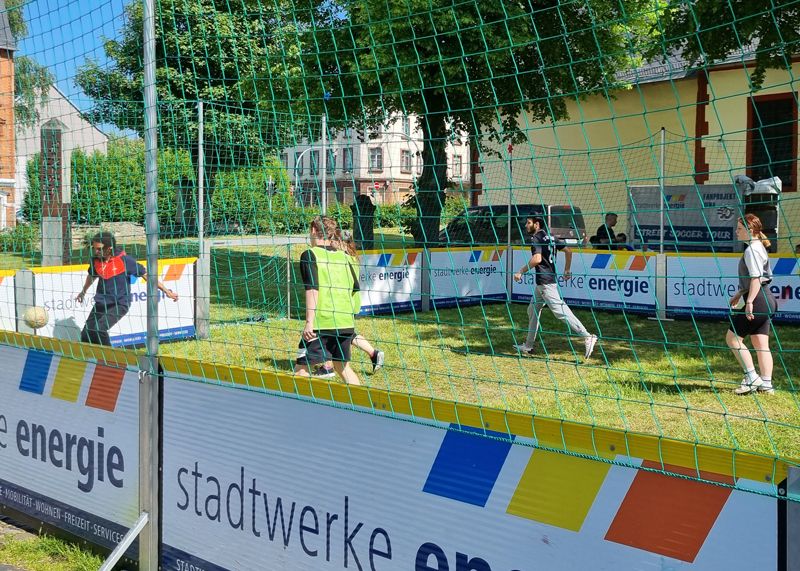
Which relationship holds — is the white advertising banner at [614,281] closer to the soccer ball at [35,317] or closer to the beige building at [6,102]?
the soccer ball at [35,317]

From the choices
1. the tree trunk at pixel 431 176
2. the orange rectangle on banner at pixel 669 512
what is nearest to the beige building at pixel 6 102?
the tree trunk at pixel 431 176

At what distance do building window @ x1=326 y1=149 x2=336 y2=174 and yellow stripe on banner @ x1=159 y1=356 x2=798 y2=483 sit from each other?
1.33 metres

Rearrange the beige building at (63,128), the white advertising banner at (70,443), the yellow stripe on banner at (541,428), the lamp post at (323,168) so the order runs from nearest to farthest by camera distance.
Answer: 1. the yellow stripe on banner at (541,428)
2. the white advertising banner at (70,443)
3. the lamp post at (323,168)
4. the beige building at (63,128)

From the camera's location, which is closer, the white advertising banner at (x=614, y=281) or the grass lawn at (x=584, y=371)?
the grass lawn at (x=584, y=371)

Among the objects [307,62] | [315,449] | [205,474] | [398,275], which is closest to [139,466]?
[205,474]

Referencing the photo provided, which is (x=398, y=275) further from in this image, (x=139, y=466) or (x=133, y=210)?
(x=139, y=466)

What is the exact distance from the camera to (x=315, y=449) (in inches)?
149

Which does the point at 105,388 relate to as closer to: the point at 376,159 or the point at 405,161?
the point at 376,159

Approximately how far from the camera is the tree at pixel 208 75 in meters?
4.75

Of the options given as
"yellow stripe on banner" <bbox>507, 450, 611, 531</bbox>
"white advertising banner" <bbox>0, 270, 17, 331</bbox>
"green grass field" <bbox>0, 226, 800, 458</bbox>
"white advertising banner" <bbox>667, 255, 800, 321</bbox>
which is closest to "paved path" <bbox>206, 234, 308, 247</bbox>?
"green grass field" <bbox>0, 226, 800, 458</bbox>

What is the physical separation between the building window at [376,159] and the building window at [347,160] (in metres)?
0.13

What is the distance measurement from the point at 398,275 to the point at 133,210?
27.2 ft

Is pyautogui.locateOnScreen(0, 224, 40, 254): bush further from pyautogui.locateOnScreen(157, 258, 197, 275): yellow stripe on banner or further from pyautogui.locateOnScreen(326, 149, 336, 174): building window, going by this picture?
pyautogui.locateOnScreen(326, 149, 336, 174): building window

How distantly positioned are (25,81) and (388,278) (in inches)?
355
